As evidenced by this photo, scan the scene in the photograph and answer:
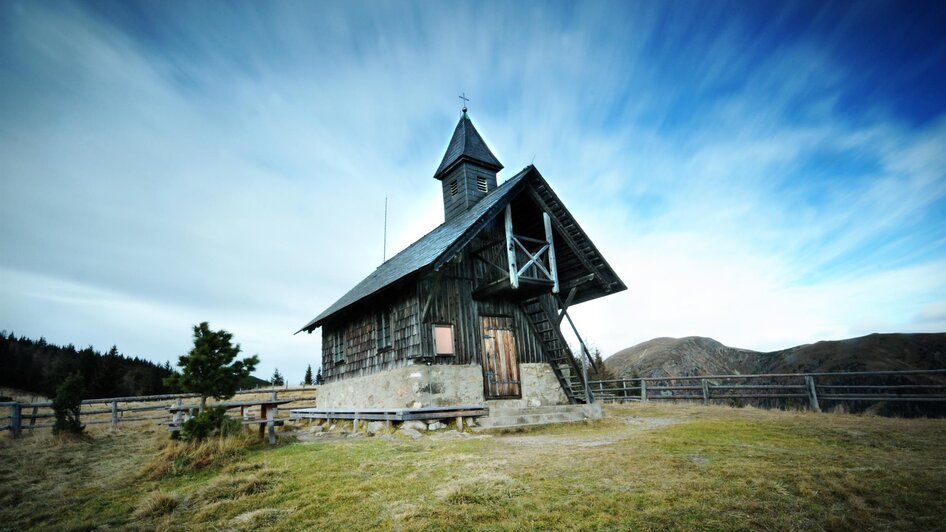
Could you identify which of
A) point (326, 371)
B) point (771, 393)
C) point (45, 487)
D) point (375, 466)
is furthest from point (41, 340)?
point (771, 393)

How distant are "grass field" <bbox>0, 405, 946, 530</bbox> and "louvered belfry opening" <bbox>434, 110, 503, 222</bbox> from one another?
42.2 feet

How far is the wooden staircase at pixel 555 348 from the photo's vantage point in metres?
15.1

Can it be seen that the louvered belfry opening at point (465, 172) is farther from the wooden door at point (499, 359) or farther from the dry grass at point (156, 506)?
the dry grass at point (156, 506)

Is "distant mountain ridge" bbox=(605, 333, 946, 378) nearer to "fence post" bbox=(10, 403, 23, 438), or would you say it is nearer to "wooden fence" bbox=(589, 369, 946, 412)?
"wooden fence" bbox=(589, 369, 946, 412)

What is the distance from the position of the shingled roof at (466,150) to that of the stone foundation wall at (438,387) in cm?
1017

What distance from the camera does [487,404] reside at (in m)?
13.7

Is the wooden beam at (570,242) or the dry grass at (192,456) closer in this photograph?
the dry grass at (192,456)

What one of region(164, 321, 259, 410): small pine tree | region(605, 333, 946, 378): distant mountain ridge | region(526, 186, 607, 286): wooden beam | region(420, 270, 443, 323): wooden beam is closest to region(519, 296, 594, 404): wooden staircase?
region(526, 186, 607, 286): wooden beam

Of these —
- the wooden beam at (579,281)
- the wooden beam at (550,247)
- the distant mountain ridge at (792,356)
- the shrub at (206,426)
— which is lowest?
the shrub at (206,426)

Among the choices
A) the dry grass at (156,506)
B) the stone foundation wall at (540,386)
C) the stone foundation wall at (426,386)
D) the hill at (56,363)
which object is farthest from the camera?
the hill at (56,363)

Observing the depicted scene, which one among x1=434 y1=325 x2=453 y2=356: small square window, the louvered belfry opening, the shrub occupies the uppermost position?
the louvered belfry opening

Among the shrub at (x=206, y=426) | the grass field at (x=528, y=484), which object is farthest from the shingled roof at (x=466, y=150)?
the shrub at (x=206, y=426)

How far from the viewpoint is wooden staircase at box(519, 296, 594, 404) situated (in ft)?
49.5

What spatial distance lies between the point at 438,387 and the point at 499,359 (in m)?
2.61
